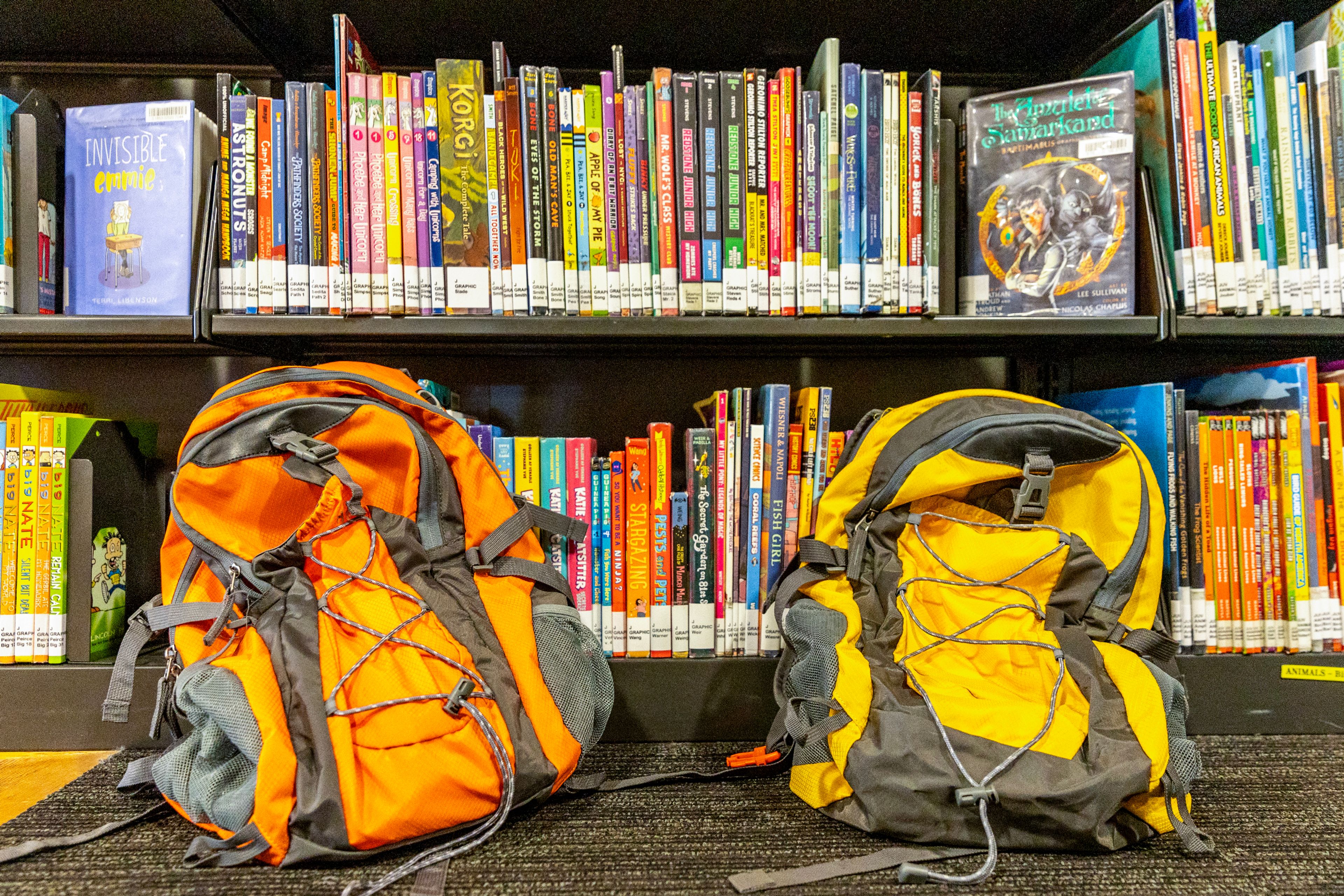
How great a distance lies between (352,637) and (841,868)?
0.59m

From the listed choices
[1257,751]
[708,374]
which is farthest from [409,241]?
[1257,751]

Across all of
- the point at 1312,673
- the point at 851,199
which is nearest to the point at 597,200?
the point at 851,199

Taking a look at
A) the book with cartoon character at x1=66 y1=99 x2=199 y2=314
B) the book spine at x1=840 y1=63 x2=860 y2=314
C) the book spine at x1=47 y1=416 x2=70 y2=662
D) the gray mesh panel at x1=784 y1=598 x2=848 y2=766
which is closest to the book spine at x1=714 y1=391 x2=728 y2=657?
the gray mesh panel at x1=784 y1=598 x2=848 y2=766

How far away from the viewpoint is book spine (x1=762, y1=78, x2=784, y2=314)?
92 centimetres

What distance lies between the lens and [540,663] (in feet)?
2.60

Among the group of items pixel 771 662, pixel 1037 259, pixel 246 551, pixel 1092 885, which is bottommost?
pixel 1092 885

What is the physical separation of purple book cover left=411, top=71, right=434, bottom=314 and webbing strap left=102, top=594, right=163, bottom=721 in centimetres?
51

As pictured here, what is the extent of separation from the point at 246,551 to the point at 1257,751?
1380 mm

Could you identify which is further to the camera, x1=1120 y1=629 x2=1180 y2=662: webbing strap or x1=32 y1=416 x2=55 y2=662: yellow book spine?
x1=32 y1=416 x2=55 y2=662: yellow book spine

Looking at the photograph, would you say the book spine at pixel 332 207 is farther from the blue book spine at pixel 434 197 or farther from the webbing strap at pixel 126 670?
the webbing strap at pixel 126 670

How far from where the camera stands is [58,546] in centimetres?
91

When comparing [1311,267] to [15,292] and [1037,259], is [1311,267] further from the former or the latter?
[15,292]

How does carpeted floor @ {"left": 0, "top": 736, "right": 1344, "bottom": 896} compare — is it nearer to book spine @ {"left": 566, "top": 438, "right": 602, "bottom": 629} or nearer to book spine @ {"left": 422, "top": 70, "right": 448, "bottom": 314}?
book spine @ {"left": 566, "top": 438, "right": 602, "bottom": 629}

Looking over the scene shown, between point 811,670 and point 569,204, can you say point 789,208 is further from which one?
point 811,670
